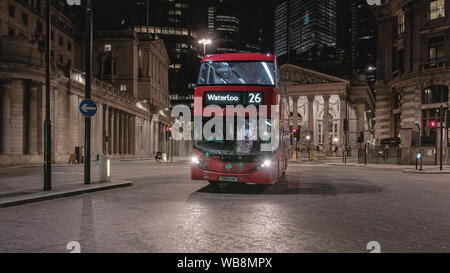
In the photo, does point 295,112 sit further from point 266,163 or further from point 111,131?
point 266,163

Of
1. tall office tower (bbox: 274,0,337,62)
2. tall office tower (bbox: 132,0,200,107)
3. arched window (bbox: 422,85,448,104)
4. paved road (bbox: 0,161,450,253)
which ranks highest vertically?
tall office tower (bbox: 274,0,337,62)

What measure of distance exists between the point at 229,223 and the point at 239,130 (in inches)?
221

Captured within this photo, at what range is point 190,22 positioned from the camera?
5143 inches

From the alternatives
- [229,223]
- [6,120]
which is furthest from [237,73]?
[6,120]

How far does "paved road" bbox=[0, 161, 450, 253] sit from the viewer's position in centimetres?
555

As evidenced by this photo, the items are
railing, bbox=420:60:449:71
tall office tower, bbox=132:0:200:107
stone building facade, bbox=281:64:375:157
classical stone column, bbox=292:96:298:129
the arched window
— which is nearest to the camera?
the arched window

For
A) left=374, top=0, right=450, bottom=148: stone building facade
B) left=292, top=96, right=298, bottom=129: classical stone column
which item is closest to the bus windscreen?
left=374, top=0, right=450, bottom=148: stone building facade

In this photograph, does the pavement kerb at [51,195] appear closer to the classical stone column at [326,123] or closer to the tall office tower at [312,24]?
the classical stone column at [326,123]

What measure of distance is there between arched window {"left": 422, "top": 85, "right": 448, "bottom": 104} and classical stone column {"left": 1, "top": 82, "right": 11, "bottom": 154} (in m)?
36.0

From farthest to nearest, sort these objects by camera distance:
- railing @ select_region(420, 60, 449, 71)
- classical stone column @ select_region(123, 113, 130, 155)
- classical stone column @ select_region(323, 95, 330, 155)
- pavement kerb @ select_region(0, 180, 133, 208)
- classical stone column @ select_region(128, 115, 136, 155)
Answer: classical stone column @ select_region(323, 95, 330, 155) < classical stone column @ select_region(128, 115, 136, 155) < classical stone column @ select_region(123, 113, 130, 155) < railing @ select_region(420, 60, 449, 71) < pavement kerb @ select_region(0, 180, 133, 208)

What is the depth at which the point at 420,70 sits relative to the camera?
121ft

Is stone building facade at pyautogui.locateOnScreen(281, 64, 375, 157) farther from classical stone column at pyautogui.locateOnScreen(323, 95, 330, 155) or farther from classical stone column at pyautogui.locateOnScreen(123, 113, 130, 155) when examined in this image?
classical stone column at pyautogui.locateOnScreen(123, 113, 130, 155)

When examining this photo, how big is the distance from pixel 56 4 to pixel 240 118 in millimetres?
54396
